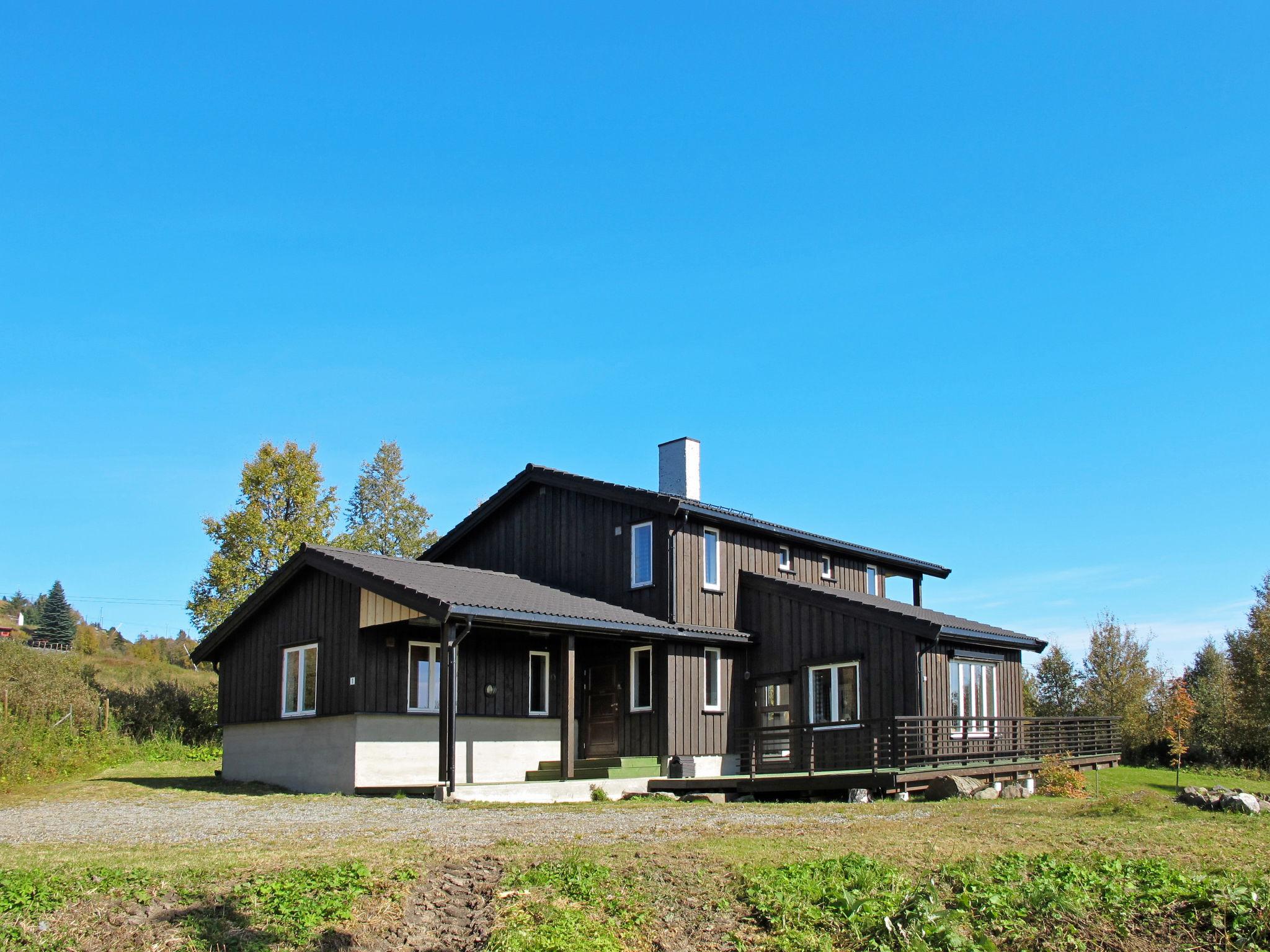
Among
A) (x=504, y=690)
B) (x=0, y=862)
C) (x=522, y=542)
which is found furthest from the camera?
(x=522, y=542)

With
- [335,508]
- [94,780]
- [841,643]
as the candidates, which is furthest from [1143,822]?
[335,508]

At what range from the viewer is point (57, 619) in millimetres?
83188

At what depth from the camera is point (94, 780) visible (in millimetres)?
21141

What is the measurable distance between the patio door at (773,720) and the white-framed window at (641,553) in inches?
128

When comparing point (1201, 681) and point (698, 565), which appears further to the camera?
point (1201, 681)

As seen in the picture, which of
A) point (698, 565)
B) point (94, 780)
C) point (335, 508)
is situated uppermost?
point (335, 508)

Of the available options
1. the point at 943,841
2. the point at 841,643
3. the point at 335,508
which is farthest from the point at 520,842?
the point at 335,508

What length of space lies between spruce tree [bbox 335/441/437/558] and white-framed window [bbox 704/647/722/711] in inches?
1077

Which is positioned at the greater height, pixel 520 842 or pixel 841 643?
pixel 841 643

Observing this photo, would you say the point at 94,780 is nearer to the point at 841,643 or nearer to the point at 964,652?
the point at 841,643

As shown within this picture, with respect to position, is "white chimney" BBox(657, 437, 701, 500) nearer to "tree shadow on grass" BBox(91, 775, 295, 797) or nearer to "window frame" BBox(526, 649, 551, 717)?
"window frame" BBox(526, 649, 551, 717)

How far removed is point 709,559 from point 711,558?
0.08 meters

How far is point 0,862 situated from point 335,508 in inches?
991

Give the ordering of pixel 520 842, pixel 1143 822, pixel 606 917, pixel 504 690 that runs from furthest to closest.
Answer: pixel 504 690 < pixel 1143 822 < pixel 520 842 < pixel 606 917
